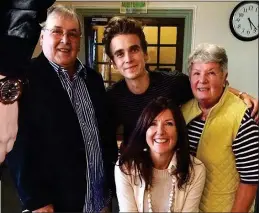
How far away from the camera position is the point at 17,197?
0.70 m

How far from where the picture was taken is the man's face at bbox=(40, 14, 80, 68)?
0.59 m

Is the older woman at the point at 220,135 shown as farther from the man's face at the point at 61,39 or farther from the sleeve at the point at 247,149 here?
the man's face at the point at 61,39

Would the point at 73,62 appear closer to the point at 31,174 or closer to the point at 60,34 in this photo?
the point at 60,34

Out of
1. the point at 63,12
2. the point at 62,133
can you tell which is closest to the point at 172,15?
the point at 63,12

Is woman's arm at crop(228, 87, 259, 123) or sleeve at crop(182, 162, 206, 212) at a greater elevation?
woman's arm at crop(228, 87, 259, 123)

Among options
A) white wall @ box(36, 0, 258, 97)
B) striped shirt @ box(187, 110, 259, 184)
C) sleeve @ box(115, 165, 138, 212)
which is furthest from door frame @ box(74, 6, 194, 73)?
sleeve @ box(115, 165, 138, 212)

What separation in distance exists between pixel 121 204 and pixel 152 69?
27 cm

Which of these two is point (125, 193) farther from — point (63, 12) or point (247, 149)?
point (63, 12)

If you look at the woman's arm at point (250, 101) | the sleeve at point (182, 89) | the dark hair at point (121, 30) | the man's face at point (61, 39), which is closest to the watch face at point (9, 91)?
the man's face at point (61, 39)

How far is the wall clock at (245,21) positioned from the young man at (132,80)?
0.35 feet

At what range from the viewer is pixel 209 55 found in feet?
1.88

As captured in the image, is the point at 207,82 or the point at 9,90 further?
the point at 9,90

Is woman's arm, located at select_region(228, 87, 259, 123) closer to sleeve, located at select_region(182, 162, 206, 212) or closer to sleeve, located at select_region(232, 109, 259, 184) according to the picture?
sleeve, located at select_region(232, 109, 259, 184)

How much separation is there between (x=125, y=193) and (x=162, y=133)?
142mm
